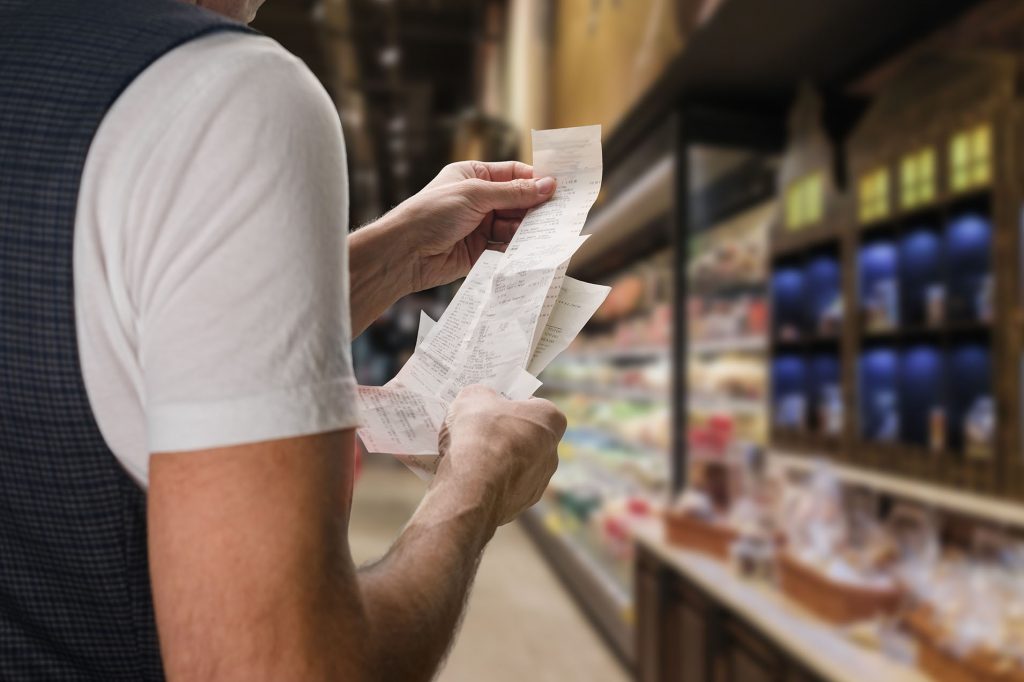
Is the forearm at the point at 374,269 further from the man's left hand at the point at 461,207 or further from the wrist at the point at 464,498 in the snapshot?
the wrist at the point at 464,498

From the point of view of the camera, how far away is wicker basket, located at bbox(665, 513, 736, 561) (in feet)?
11.3

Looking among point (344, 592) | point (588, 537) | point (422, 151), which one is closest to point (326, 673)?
point (344, 592)

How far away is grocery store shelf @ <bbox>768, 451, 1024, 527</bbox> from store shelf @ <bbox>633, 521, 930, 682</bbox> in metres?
0.52

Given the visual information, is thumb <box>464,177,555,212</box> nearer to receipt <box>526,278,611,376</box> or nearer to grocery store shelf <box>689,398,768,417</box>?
receipt <box>526,278,611,376</box>

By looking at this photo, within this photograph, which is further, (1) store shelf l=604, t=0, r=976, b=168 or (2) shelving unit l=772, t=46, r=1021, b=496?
(1) store shelf l=604, t=0, r=976, b=168

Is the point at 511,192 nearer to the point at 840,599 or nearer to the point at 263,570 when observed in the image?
the point at 263,570

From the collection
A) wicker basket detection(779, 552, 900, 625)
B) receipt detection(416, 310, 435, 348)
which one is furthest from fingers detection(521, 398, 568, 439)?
wicker basket detection(779, 552, 900, 625)

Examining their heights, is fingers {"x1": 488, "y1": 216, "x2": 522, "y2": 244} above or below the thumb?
below

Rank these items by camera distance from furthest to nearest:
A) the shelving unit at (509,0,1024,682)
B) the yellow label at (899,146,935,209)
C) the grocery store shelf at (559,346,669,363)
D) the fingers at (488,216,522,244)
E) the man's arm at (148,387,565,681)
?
the grocery store shelf at (559,346,669,363) → the yellow label at (899,146,935,209) → the shelving unit at (509,0,1024,682) → the fingers at (488,216,522,244) → the man's arm at (148,387,565,681)

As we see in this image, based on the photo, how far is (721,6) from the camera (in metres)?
2.77

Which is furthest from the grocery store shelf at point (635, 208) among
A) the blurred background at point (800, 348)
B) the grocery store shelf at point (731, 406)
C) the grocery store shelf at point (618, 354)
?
the grocery store shelf at point (731, 406)

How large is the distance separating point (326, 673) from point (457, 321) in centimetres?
40

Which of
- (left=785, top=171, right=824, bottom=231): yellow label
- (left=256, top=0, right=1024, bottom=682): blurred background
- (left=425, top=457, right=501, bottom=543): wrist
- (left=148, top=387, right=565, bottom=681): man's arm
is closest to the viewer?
(left=148, top=387, right=565, bottom=681): man's arm

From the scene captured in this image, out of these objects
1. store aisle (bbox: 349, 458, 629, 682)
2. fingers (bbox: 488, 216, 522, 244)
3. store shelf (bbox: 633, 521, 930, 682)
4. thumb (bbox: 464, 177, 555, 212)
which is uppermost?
thumb (bbox: 464, 177, 555, 212)
